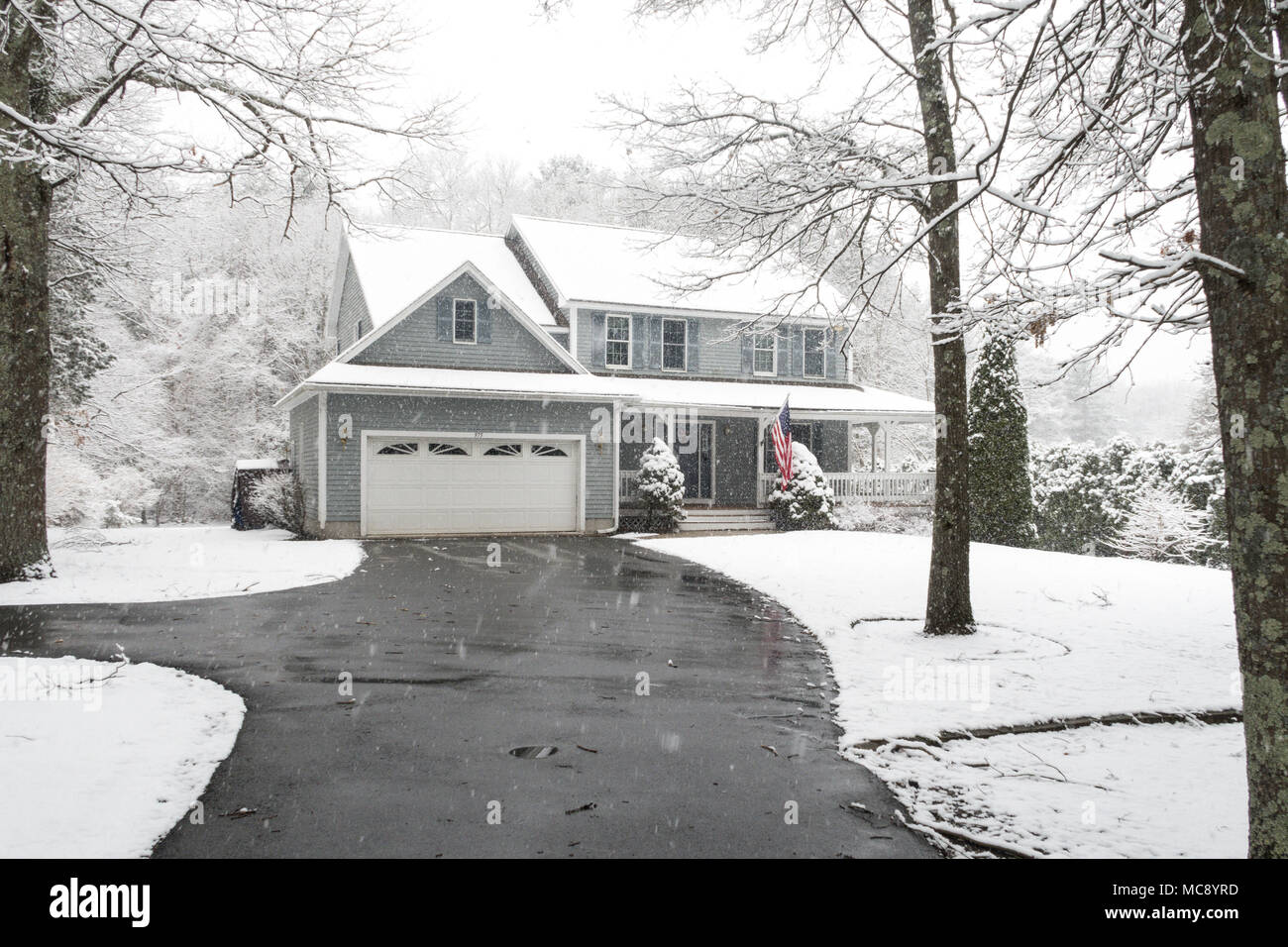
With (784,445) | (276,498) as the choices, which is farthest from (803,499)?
(276,498)

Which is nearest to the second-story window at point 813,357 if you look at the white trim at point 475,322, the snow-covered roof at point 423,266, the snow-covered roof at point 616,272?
the snow-covered roof at point 616,272

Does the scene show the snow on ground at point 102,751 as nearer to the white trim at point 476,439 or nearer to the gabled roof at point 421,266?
the white trim at point 476,439

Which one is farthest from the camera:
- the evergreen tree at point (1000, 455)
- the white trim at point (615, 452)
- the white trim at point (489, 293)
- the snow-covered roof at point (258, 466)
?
the snow-covered roof at point (258, 466)

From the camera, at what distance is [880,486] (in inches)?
932

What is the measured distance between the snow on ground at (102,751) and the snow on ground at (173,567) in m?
4.34

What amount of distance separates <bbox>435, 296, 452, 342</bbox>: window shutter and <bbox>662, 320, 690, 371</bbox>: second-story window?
22.8ft

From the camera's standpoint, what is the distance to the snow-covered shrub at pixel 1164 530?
15469mm

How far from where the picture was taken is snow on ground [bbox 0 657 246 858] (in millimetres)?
3797

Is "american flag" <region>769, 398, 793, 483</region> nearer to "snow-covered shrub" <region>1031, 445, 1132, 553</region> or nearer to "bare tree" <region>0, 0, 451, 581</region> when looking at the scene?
"snow-covered shrub" <region>1031, 445, 1132, 553</region>

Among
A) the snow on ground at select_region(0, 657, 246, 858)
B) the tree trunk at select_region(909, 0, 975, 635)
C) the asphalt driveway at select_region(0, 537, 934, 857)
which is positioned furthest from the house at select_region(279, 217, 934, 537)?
the snow on ground at select_region(0, 657, 246, 858)

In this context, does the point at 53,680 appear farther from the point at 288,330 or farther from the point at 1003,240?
the point at 288,330

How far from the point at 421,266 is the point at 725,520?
36.5ft

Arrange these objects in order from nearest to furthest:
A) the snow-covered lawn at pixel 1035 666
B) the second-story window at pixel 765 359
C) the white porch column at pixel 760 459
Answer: the snow-covered lawn at pixel 1035 666 → the white porch column at pixel 760 459 → the second-story window at pixel 765 359

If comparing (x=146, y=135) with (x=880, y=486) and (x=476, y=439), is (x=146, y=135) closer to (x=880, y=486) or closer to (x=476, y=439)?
(x=476, y=439)
